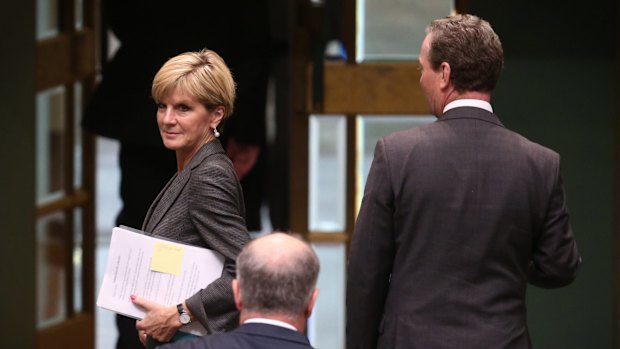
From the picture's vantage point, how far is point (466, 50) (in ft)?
8.69

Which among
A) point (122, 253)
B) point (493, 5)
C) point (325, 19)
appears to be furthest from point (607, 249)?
point (122, 253)

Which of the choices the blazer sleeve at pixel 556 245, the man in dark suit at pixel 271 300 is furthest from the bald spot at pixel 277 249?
the blazer sleeve at pixel 556 245

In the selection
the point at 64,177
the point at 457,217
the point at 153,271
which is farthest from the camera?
the point at 64,177

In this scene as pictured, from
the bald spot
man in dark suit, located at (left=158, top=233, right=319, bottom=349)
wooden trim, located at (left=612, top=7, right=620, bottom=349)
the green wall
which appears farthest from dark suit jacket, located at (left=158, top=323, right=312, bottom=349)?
wooden trim, located at (left=612, top=7, right=620, bottom=349)

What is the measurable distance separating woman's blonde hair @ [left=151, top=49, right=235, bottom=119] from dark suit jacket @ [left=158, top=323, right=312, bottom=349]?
2.51ft

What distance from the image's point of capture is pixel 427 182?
263cm

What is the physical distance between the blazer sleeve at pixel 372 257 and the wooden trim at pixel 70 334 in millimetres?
2336

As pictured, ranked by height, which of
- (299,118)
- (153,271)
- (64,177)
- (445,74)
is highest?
(445,74)

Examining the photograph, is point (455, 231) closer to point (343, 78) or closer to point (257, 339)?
point (257, 339)

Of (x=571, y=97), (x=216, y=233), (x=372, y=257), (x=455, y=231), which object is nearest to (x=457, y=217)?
(x=455, y=231)

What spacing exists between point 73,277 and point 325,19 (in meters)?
1.45

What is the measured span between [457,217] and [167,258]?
0.64m

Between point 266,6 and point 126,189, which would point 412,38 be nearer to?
point 266,6

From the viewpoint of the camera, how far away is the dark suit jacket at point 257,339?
2.11 meters
